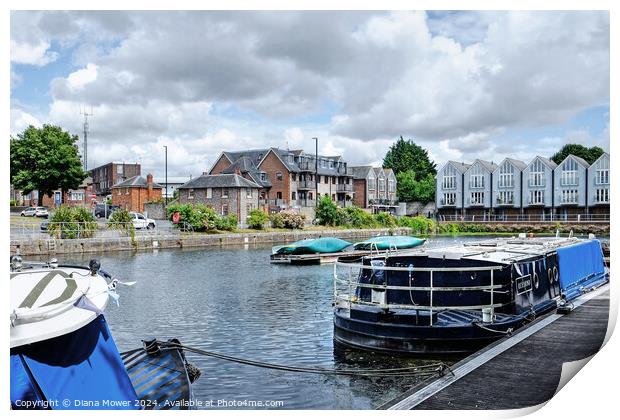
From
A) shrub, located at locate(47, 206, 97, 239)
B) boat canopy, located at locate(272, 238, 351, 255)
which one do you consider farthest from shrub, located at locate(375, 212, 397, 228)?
shrub, located at locate(47, 206, 97, 239)

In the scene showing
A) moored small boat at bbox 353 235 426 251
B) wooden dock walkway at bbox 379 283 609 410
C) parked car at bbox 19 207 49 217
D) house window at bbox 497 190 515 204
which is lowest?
wooden dock walkway at bbox 379 283 609 410

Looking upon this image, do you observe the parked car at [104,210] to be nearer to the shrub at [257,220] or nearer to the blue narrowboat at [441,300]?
the shrub at [257,220]

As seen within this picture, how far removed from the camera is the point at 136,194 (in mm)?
45188

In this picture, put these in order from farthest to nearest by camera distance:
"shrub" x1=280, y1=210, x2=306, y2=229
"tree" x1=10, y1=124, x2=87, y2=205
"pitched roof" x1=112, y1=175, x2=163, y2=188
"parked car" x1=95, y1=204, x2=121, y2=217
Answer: "shrub" x1=280, y1=210, x2=306, y2=229 < "parked car" x1=95, y1=204, x2=121, y2=217 < "pitched roof" x1=112, y1=175, x2=163, y2=188 < "tree" x1=10, y1=124, x2=87, y2=205

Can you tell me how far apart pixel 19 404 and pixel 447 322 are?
7912mm

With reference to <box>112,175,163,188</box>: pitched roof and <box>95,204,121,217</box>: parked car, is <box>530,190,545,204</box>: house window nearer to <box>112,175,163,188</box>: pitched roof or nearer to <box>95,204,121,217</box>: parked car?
<box>112,175,163,188</box>: pitched roof

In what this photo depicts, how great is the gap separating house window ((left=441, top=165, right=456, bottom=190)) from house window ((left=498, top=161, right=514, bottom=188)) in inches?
51.1

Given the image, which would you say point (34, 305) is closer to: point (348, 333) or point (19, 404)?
point (19, 404)

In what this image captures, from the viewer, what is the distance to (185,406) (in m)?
7.23

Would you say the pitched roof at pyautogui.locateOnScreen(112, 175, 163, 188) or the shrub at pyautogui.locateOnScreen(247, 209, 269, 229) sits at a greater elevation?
the pitched roof at pyautogui.locateOnScreen(112, 175, 163, 188)

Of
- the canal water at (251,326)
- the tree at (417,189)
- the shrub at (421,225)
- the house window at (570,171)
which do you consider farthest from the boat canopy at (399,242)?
the house window at (570,171)

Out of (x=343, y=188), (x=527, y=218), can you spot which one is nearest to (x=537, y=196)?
(x=527, y=218)

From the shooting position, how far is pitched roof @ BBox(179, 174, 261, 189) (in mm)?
55188
